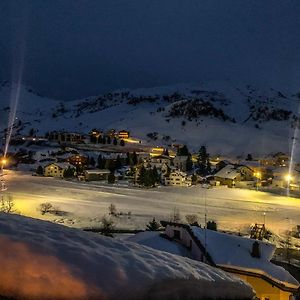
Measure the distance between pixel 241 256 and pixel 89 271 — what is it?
9.71m

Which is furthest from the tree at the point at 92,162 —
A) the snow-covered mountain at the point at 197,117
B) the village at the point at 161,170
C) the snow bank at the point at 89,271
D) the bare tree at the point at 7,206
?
the snow bank at the point at 89,271

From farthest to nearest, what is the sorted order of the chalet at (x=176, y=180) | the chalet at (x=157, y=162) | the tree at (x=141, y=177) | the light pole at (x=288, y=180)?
1. the chalet at (x=157, y=162)
2. the light pole at (x=288, y=180)
3. the chalet at (x=176, y=180)
4. the tree at (x=141, y=177)

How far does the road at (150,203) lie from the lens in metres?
24.5

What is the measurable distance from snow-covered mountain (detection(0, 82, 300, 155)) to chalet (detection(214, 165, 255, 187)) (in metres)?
28.6

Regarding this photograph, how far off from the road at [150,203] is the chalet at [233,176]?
3068mm

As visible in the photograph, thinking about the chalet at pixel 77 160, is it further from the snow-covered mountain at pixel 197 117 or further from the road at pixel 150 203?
the snow-covered mountain at pixel 197 117

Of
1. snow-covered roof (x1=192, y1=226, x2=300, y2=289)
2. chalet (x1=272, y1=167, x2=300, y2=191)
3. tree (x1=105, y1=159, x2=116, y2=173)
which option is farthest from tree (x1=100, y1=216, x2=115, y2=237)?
chalet (x1=272, y1=167, x2=300, y2=191)

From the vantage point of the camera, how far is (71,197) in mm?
31625

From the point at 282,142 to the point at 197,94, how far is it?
63.8 metres

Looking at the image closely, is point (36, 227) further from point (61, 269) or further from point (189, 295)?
point (189, 295)

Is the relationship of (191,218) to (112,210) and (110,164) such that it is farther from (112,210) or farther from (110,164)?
(110,164)

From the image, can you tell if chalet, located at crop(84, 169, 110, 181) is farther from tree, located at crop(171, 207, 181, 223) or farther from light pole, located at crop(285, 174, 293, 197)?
light pole, located at crop(285, 174, 293, 197)

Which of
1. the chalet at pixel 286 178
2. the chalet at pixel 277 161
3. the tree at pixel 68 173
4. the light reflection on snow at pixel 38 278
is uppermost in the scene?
the light reflection on snow at pixel 38 278

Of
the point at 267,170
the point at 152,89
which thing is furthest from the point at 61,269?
the point at 152,89
